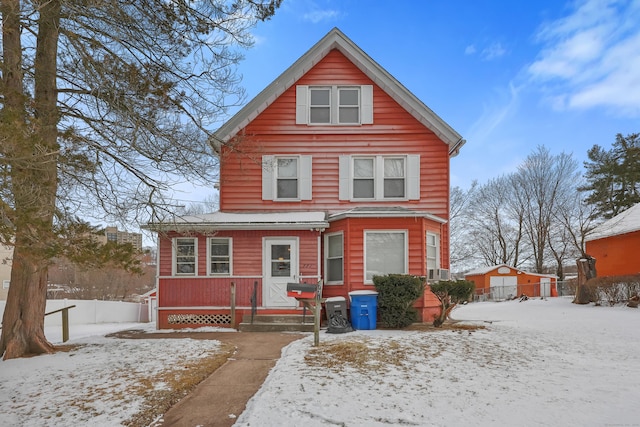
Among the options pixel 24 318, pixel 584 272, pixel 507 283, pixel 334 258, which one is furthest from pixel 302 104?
pixel 507 283

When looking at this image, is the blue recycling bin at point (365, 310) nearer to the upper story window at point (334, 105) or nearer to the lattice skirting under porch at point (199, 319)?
the lattice skirting under porch at point (199, 319)

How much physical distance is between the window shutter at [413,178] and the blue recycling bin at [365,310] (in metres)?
4.11

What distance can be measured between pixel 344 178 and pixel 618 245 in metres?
16.5

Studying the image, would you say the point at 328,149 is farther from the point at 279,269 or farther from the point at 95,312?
the point at 95,312

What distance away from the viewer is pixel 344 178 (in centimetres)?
1365

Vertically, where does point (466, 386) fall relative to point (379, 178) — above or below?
below

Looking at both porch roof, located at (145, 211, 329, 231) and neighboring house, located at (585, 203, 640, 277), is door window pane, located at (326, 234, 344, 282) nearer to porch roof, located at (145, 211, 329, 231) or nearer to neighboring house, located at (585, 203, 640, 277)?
porch roof, located at (145, 211, 329, 231)

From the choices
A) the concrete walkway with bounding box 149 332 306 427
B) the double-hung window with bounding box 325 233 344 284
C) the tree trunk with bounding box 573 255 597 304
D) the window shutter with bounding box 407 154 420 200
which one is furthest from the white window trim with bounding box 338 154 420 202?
the tree trunk with bounding box 573 255 597 304

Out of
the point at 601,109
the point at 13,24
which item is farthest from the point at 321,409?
the point at 601,109

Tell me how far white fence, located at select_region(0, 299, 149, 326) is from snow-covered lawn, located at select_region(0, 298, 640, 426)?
10.0 m

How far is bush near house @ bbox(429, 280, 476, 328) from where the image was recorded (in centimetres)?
1091

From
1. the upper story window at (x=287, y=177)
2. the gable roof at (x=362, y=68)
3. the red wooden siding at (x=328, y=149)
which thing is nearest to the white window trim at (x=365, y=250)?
the red wooden siding at (x=328, y=149)

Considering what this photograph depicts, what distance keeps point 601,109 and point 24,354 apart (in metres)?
23.9

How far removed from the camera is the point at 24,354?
801 centimetres
